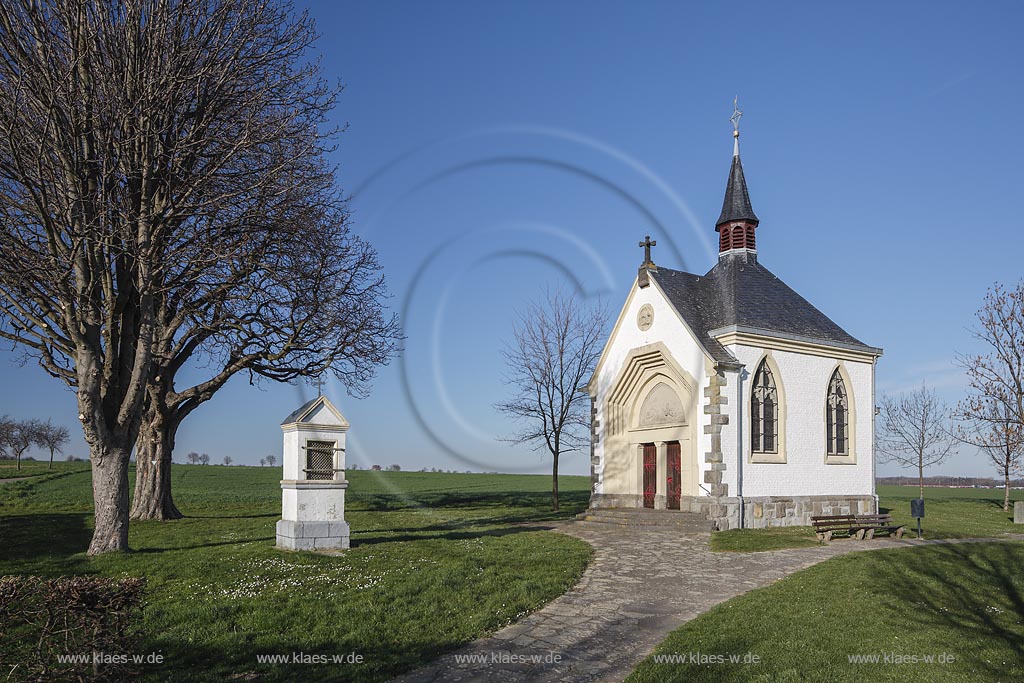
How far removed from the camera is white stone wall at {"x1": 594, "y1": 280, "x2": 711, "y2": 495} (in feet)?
81.2

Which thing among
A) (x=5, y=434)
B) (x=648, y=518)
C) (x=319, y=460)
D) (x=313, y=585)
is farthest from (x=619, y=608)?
(x=5, y=434)

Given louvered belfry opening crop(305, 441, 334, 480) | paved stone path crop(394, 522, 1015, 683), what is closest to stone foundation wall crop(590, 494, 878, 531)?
paved stone path crop(394, 522, 1015, 683)

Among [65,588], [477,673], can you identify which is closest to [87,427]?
[65,588]

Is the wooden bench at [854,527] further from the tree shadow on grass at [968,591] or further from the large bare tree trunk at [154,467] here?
the large bare tree trunk at [154,467]

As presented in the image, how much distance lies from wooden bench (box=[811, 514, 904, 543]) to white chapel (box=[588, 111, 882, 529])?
3.72 meters

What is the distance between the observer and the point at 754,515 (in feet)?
79.7

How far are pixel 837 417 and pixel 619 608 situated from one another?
19950 millimetres

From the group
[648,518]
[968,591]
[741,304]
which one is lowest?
[648,518]

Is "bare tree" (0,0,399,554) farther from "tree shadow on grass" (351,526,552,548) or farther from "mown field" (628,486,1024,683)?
"mown field" (628,486,1024,683)

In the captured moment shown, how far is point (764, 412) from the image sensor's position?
83.7ft

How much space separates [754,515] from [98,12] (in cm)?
2360

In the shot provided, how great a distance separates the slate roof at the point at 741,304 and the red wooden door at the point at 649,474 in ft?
18.1

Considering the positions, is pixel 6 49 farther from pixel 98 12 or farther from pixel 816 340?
pixel 816 340

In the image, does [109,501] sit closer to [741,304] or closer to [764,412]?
[764,412]
